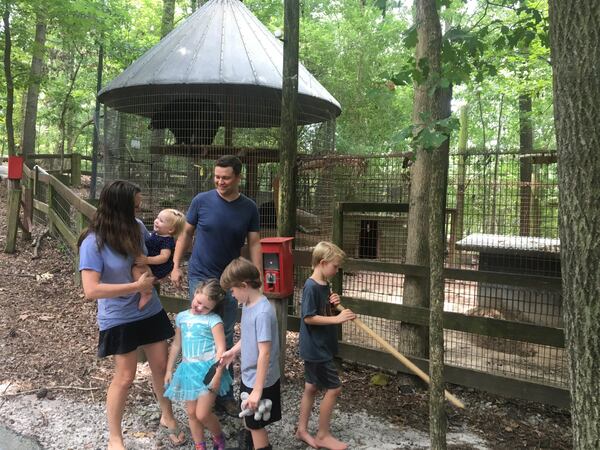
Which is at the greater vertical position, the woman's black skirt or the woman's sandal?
the woman's black skirt

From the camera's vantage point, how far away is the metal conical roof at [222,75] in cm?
817

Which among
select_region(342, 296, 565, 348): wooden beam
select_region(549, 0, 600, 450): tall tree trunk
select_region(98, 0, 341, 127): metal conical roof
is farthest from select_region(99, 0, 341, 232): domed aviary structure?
select_region(549, 0, 600, 450): tall tree trunk

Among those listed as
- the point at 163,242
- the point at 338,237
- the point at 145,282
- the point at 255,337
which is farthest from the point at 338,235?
the point at 145,282

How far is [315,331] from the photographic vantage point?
137 inches

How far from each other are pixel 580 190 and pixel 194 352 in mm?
2357

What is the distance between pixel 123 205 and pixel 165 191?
6.20m

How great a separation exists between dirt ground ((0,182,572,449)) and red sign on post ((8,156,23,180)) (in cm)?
385

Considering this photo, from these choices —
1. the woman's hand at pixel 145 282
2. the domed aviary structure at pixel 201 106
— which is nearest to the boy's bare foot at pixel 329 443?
the woman's hand at pixel 145 282

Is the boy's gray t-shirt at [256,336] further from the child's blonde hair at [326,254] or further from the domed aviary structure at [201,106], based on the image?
the domed aviary structure at [201,106]

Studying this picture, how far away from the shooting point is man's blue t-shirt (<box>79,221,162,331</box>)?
306 centimetres

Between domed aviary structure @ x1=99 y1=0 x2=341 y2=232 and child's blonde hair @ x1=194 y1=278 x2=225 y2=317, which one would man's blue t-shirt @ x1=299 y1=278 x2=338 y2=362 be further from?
domed aviary structure @ x1=99 y1=0 x2=341 y2=232

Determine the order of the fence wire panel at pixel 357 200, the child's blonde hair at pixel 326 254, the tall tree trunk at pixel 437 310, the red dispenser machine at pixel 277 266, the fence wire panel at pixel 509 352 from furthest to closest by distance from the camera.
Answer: the fence wire panel at pixel 357 200 → the fence wire panel at pixel 509 352 → the red dispenser machine at pixel 277 266 → the child's blonde hair at pixel 326 254 → the tall tree trunk at pixel 437 310

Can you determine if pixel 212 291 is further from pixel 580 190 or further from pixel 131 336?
pixel 580 190

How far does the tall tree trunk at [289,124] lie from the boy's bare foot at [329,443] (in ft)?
6.39
